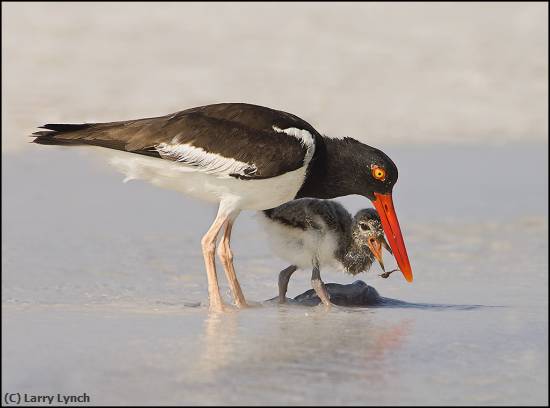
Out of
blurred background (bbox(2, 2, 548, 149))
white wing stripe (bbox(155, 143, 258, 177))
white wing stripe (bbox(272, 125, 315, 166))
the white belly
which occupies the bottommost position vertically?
the white belly

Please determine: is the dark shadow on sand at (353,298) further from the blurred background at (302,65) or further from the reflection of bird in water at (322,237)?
the blurred background at (302,65)

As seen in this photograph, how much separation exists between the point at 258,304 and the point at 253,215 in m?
1.02

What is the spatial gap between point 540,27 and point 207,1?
4952 millimetres

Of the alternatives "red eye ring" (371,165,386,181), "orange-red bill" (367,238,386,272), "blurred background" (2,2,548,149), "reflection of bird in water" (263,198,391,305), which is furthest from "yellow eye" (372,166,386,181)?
"blurred background" (2,2,548,149)

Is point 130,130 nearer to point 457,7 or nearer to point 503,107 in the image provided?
point 503,107

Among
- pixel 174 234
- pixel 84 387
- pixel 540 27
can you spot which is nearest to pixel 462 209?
pixel 174 234

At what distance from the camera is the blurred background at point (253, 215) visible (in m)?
4.16

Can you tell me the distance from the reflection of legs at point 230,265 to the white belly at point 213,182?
0.19 metres

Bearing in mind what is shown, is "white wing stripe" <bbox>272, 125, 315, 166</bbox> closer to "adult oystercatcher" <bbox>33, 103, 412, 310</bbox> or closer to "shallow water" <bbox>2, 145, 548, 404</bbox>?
"adult oystercatcher" <bbox>33, 103, 412, 310</bbox>

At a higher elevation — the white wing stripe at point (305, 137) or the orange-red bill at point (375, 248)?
the white wing stripe at point (305, 137)

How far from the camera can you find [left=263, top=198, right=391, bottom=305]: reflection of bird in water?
259 inches

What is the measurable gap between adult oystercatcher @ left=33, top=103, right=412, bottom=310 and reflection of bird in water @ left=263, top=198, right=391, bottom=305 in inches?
6.6

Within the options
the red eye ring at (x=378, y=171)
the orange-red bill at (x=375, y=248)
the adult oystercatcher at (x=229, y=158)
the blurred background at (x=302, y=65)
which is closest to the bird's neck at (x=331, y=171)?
the adult oystercatcher at (x=229, y=158)

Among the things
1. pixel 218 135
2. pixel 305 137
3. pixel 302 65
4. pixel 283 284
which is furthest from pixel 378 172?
pixel 302 65
